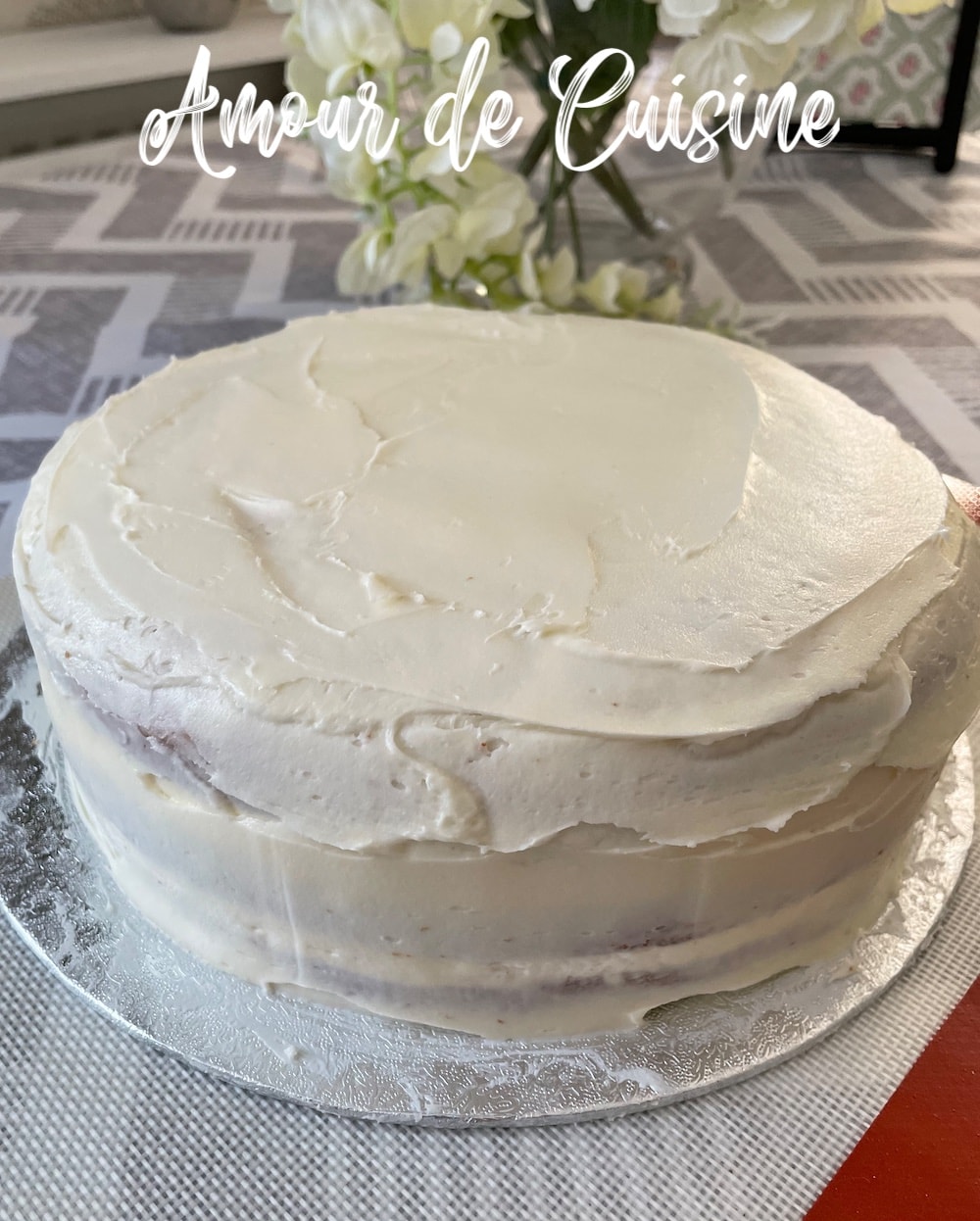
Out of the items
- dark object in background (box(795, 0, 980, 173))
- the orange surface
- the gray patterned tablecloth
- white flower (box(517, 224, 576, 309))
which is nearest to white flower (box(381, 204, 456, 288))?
white flower (box(517, 224, 576, 309))

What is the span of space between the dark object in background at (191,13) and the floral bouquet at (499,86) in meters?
1.35

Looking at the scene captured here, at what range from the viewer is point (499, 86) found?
1064 millimetres

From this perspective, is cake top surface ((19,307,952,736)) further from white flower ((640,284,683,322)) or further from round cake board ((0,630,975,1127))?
white flower ((640,284,683,322))

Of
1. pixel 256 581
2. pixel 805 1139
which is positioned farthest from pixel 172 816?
pixel 805 1139

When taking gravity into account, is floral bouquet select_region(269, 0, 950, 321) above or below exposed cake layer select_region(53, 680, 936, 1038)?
above

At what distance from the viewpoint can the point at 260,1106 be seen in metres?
0.68

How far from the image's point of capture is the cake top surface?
643 mm

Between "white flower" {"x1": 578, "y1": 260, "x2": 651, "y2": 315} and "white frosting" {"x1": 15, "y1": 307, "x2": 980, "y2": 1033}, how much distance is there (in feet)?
1.57

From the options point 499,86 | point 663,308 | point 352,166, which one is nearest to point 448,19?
point 499,86

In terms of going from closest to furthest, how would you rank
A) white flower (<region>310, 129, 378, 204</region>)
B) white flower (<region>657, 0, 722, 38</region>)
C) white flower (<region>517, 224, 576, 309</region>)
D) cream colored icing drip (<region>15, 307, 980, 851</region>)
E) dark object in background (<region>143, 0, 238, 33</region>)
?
cream colored icing drip (<region>15, 307, 980, 851</region>) < white flower (<region>657, 0, 722, 38</region>) < white flower (<region>310, 129, 378, 204</region>) < white flower (<region>517, 224, 576, 309</region>) < dark object in background (<region>143, 0, 238, 33</region>)

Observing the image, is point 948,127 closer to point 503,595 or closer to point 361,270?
point 361,270

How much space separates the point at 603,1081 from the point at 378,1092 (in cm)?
14

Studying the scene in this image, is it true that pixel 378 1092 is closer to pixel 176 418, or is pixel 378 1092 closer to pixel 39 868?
pixel 39 868

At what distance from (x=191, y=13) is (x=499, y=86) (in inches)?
72.3
